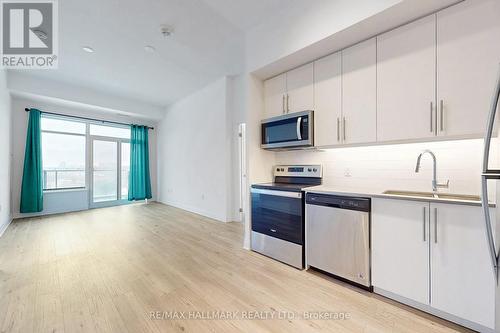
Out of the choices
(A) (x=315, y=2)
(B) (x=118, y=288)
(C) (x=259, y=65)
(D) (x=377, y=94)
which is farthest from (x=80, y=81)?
(D) (x=377, y=94)

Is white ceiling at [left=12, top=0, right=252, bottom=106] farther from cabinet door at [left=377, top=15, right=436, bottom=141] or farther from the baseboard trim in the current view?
the baseboard trim

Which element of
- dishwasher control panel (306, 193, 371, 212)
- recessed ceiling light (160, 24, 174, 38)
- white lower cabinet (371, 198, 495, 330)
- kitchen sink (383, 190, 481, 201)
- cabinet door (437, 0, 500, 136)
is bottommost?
white lower cabinet (371, 198, 495, 330)

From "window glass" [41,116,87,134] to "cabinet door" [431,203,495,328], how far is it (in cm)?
711

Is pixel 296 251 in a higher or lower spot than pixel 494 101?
lower

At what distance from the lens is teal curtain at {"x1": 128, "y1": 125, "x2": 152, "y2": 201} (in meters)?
6.21

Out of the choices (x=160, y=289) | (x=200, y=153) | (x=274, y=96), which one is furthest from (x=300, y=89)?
(x=200, y=153)

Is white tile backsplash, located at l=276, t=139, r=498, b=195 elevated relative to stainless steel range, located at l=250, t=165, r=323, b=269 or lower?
elevated

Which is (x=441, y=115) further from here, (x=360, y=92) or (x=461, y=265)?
(x=461, y=265)

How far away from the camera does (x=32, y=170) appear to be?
4.61m

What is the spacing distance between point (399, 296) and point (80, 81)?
20.4 feet

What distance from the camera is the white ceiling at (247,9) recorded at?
2.31 meters

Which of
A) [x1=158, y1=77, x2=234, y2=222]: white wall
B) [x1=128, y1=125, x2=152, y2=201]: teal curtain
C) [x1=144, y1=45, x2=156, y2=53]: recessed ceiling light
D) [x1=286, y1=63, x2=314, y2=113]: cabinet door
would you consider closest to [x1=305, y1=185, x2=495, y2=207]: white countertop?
[x1=286, y1=63, x2=314, y2=113]: cabinet door

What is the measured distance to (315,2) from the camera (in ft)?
7.02

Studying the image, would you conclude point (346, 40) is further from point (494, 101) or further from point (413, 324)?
point (413, 324)
